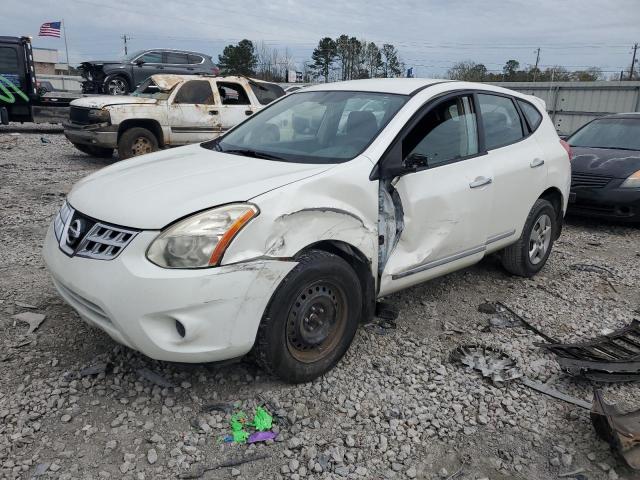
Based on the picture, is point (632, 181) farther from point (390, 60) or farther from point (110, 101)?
point (390, 60)

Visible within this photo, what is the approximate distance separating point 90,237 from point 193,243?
60cm

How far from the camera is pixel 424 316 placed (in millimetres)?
4035

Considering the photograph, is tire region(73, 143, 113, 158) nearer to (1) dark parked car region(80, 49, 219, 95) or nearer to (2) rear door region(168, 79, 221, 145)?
(2) rear door region(168, 79, 221, 145)

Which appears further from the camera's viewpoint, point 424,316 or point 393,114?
point 424,316

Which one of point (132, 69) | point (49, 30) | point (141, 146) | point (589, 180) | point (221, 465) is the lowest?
point (221, 465)

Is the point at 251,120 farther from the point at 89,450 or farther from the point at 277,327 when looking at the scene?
the point at 89,450

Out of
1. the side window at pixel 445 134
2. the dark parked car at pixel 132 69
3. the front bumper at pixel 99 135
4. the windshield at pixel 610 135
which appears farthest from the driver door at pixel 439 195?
the dark parked car at pixel 132 69

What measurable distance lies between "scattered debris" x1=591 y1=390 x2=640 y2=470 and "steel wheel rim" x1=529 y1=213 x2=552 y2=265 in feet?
7.32

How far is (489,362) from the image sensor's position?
11.2ft

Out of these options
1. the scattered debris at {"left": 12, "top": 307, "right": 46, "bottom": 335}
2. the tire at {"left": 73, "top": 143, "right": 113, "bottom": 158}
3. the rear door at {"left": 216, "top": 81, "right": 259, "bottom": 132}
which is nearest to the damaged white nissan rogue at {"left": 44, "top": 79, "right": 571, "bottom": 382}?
the scattered debris at {"left": 12, "top": 307, "right": 46, "bottom": 335}

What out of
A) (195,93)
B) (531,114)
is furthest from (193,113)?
(531,114)

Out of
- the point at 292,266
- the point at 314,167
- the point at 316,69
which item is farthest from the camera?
the point at 316,69

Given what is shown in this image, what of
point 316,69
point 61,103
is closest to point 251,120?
point 61,103

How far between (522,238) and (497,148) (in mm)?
907
